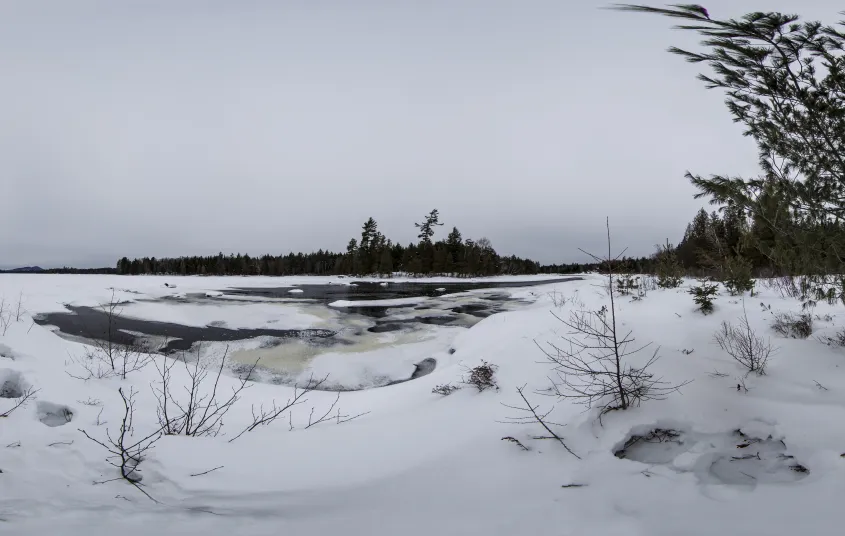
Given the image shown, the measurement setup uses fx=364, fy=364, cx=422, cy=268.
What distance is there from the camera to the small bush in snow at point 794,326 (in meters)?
4.99

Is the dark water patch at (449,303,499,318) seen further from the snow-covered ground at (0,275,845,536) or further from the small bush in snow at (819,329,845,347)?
the snow-covered ground at (0,275,845,536)

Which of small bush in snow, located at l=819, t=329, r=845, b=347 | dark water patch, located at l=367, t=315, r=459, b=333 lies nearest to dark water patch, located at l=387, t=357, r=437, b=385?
dark water patch, located at l=367, t=315, r=459, b=333

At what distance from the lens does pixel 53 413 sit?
149 inches

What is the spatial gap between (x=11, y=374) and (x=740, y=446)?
7646 millimetres

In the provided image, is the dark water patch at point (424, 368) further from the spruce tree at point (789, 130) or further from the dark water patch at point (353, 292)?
the dark water patch at point (353, 292)

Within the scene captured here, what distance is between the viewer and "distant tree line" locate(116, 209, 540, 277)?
6875cm

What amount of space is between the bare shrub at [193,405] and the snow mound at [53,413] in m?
0.76

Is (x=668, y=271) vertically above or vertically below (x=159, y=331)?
above

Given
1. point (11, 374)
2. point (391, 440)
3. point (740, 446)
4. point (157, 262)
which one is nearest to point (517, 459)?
point (391, 440)

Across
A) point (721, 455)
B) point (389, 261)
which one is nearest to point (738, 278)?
point (721, 455)

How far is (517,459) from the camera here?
3.09 m

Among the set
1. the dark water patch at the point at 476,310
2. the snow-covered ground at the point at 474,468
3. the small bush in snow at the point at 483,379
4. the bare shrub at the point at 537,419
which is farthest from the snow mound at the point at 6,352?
the dark water patch at the point at 476,310

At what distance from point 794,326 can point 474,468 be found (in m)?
5.29

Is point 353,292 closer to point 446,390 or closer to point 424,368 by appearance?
point 424,368
